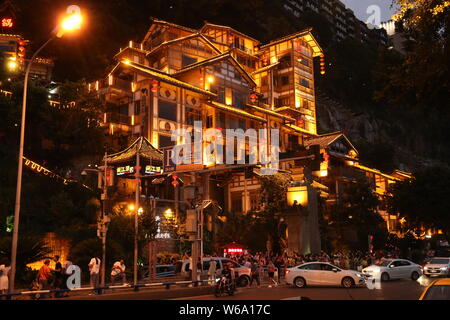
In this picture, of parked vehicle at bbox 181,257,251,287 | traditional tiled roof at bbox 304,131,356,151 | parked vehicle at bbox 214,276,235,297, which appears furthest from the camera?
traditional tiled roof at bbox 304,131,356,151

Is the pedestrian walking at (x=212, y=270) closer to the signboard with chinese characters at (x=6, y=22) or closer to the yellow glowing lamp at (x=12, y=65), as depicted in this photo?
the yellow glowing lamp at (x=12, y=65)

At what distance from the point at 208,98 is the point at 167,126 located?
19.4 ft

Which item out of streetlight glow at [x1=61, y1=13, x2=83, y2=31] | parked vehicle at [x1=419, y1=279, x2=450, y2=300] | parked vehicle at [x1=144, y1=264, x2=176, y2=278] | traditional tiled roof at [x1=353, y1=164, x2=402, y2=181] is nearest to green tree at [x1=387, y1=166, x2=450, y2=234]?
traditional tiled roof at [x1=353, y1=164, x2=402, y2=181]

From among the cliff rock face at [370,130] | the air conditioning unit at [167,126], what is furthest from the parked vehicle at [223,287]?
the cliff rock face at [370,130]

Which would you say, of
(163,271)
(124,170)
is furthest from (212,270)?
(124,170)

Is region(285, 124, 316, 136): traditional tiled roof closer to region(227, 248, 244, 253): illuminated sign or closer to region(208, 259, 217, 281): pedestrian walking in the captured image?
region(227, 248, 244, 253): illuminated sign

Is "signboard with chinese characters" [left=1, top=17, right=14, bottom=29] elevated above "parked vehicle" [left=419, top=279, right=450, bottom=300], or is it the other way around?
"signboard with chinese characters" [left=1, top=17, right=14, bottom=29]

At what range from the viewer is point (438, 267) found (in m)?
27.9

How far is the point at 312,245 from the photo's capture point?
1501 inches

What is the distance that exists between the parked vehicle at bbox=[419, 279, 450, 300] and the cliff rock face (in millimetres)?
66444

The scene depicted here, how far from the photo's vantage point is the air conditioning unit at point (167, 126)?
42406mm

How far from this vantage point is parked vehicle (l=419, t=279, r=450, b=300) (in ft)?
28.0

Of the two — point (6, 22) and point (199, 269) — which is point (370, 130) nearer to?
point (6, 22)
